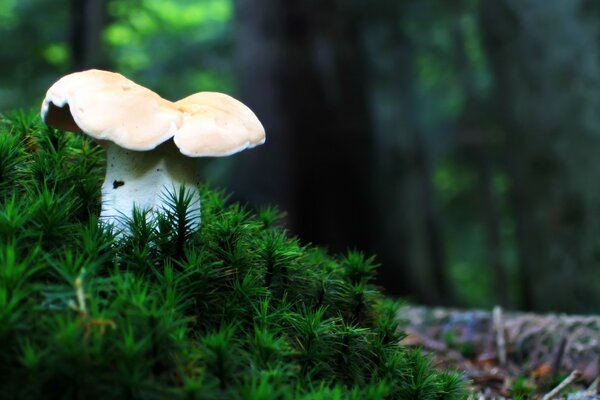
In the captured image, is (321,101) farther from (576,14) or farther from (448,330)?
(448,330)

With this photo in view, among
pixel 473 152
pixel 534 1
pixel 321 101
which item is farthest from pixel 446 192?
pixel 534 1

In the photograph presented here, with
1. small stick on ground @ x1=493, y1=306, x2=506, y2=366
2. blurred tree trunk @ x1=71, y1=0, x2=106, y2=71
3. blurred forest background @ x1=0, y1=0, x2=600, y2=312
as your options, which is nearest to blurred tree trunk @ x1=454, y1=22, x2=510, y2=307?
blurred forest background @ x1=0, y1=0, x2=600, y2=312

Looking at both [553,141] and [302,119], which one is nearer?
[553,141]

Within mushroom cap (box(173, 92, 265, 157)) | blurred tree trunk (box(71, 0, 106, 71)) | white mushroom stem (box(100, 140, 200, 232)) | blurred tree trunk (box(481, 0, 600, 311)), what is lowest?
white mushroom stem (box(100, 140, 200, 232))

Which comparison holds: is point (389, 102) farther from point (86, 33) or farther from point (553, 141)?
point (553, 141)

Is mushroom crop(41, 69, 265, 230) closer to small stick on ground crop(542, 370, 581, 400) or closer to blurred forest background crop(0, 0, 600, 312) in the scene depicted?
blurred forest background crop(0, 0, 600, 312)

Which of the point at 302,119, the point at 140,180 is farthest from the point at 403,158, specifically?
the point at 140,180
